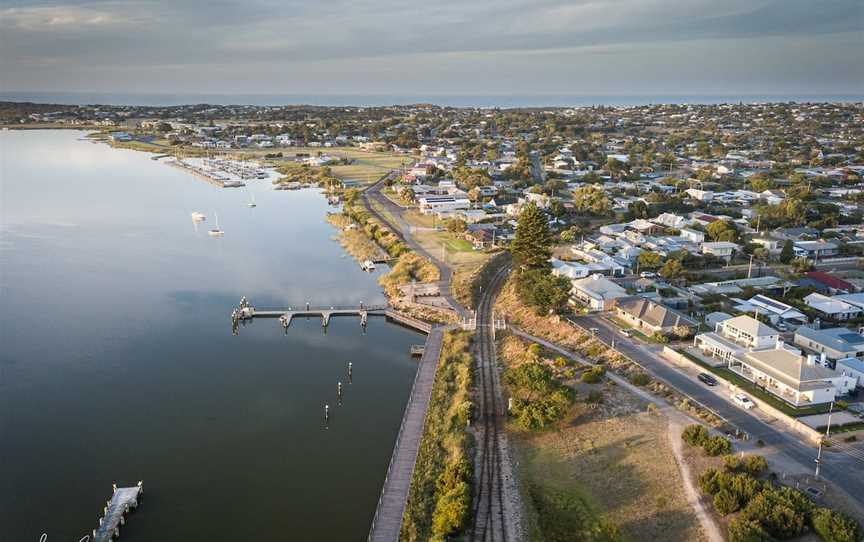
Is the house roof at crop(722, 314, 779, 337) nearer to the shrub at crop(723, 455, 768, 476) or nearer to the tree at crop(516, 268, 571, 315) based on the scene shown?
the tree at crop(516, 268, 571, 315)

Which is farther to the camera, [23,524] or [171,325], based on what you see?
[171,325]

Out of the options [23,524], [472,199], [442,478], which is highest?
[472,199]

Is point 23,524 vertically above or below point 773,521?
below

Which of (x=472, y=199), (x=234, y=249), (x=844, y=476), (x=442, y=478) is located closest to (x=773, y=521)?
(x=844, y=476)

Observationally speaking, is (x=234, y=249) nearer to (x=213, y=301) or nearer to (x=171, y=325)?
(x=213, y=301)

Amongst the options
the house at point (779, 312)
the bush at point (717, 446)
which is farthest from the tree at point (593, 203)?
the bush at point (717, 446)

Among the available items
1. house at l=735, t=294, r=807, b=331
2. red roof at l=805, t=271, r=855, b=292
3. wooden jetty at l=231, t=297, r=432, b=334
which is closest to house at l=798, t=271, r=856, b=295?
red roof at l=805, t=271, r=855, b=292
